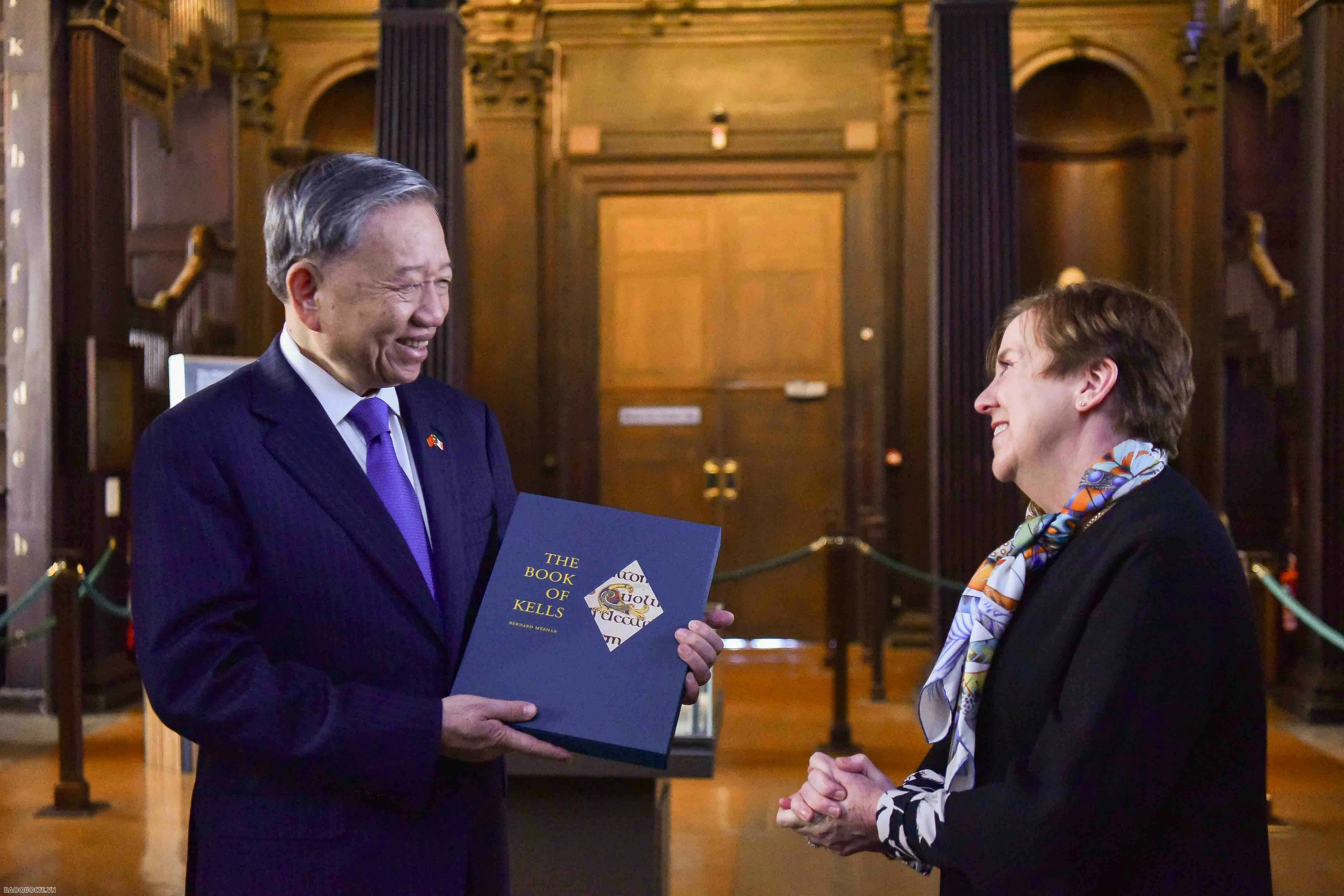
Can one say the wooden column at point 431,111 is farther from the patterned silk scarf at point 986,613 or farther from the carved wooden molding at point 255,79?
the patterned silk scarf at point 986,613

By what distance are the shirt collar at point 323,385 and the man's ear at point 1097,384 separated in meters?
1.07

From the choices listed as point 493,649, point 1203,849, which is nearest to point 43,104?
point 493,649

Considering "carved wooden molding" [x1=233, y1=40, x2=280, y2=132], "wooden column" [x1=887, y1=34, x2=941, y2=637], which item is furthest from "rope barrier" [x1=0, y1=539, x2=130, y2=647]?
"wooden column" [x1=887, y1=34, x2=941, y2=637]

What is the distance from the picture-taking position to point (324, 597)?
67.2 inches

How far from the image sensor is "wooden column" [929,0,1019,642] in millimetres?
6973

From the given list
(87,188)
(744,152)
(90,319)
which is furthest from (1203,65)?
(90,319)

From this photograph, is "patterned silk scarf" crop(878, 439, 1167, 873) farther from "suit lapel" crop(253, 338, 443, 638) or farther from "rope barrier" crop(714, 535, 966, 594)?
"rope barrier" crop(714, 535, 966, 594)

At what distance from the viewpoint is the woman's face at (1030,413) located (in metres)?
1.78

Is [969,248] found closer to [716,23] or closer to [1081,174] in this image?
[1081,174]

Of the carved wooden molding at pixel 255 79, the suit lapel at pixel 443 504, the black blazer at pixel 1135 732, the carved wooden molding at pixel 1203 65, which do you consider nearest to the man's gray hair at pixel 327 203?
the suit lapel at pixel 443 504

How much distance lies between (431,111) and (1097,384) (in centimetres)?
564

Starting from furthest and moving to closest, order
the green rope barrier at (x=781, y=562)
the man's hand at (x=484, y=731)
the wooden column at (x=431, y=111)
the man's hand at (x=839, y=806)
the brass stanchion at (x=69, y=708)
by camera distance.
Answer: the green rope barrier at (x=781, y=562)
the wooden column at (x=431, y=111)
the brass stanchion at (x=69, y=708)
the man's hand at (x=839, y=806)
the man's hand at (x=484, y=731)

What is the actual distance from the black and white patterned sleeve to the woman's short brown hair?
607 millimetres

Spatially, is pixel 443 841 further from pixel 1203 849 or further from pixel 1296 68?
pixel 1296 68
